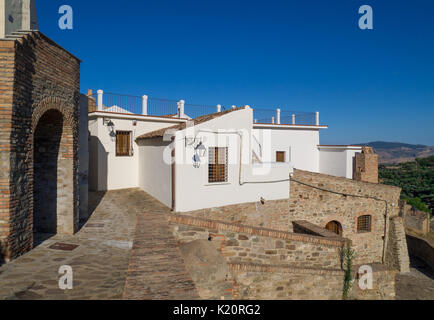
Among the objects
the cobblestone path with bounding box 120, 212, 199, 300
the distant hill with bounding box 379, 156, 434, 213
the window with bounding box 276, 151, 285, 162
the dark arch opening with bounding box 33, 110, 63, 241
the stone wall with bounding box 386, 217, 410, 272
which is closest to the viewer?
the cobblestone path with bounding box 120, 212, 199, 300

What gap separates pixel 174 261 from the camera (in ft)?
16.8

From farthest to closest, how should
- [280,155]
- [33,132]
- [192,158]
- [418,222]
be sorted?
1. [418,222]
2. [280,155]
3. [192,158]
4. [33,132]

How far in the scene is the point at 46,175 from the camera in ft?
23.5

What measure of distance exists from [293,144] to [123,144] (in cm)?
1029

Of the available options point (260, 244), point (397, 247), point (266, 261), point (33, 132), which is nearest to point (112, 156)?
point (33, 132)

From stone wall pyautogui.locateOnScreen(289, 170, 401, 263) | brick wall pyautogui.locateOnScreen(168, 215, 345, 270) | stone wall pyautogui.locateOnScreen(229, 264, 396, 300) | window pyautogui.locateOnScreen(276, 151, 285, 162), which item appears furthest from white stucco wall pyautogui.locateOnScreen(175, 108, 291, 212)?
window pyautogui.locateOnScreen(276, 151, 285, 162)

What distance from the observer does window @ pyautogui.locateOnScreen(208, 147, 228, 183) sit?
398 inches

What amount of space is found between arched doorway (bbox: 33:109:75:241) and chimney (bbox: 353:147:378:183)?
1395 centimetres

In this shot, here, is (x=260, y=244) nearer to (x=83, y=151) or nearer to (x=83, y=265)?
(x=83, y=265)

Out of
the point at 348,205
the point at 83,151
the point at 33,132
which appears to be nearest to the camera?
the point at 33,132

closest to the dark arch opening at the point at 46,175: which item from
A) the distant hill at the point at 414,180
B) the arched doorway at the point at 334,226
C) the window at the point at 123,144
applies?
the window at the point at 123,144

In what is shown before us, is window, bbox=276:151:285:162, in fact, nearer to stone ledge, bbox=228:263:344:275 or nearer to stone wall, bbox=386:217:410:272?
stone wall, bbox=386:217:410:272
